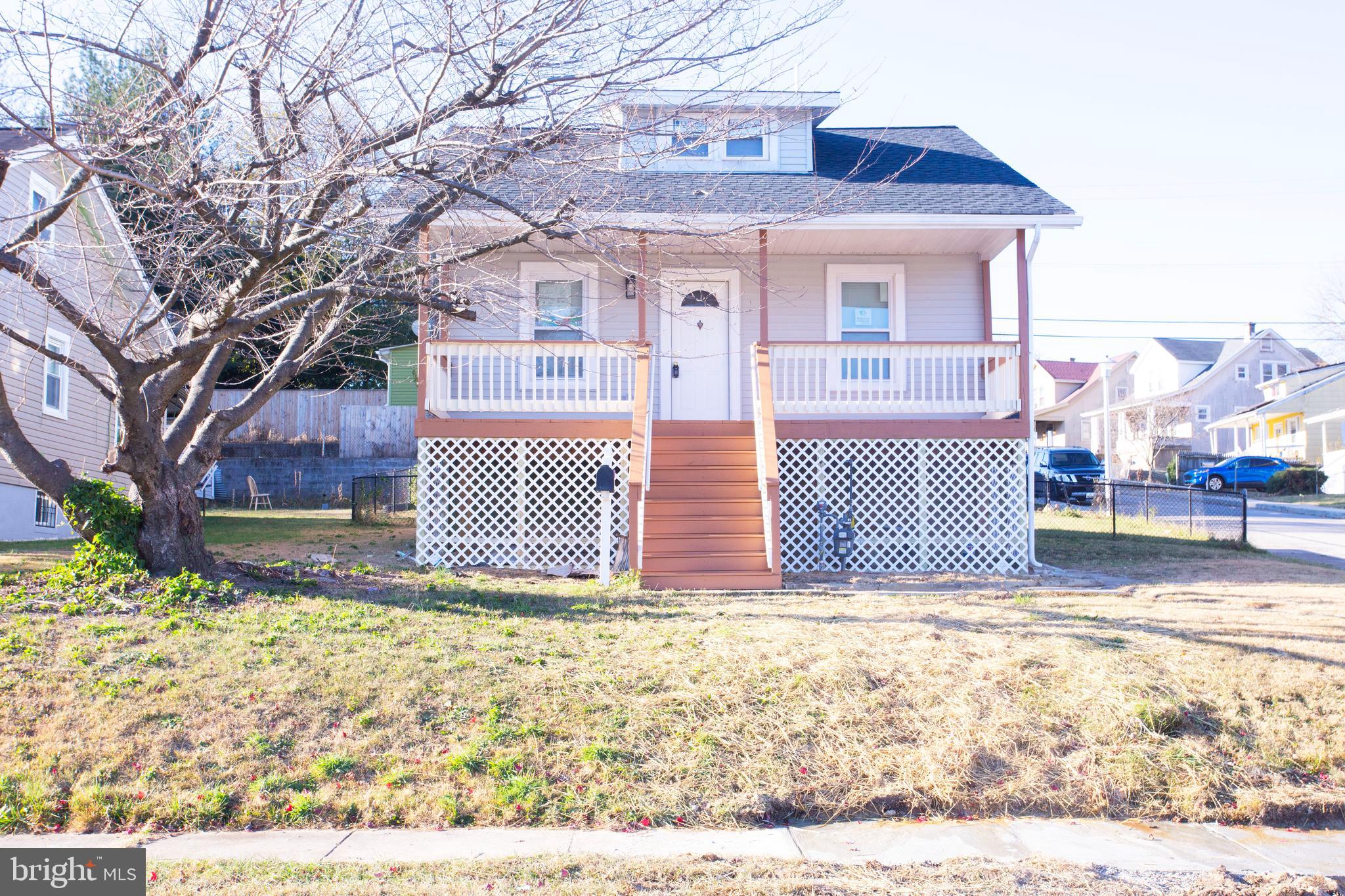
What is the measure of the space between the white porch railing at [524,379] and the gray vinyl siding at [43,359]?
4.07 m

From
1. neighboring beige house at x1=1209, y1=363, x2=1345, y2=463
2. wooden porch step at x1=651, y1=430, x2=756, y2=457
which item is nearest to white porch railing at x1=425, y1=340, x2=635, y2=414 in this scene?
wooden porch step at x1=651, y1=430, x2=756, y2=457

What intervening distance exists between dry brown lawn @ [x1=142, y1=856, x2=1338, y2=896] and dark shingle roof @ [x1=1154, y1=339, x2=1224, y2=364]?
50.7 metres

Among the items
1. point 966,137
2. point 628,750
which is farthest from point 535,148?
point 966,137

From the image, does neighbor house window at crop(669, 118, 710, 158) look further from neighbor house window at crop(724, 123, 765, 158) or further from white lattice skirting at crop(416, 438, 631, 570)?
neighbor house window at crop(724, 123, 765, 158)

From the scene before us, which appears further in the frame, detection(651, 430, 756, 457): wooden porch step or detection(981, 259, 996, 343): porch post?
detection(981, 259, 996, 343): porch post

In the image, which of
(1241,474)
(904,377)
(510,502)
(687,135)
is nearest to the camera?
(687,135)

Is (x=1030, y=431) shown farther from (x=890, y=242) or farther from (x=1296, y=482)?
(x=1296, y=482)

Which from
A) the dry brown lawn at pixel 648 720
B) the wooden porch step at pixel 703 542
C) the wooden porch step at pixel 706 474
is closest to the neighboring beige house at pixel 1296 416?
the wooden porch step at pixel 706 474

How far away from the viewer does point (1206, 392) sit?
157ft

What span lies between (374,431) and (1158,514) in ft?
62.7

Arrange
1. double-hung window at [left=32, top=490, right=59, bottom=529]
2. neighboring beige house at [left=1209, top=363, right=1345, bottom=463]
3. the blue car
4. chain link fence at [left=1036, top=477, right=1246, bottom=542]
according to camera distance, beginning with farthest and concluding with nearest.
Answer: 1. neighboring beige house at [left=1209, top=363, right=1345, bottom=463]
2. the blue car
3. double-hung window at [left=32, top=490, right=59, bottom=529]
4. chain link fence at [left=1036, top=477, right=1246, bottom=542]

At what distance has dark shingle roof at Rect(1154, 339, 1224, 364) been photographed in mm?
49344

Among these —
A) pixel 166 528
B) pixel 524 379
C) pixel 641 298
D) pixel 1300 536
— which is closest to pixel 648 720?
pixel 166 528

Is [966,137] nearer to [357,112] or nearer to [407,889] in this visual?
[357,112]
